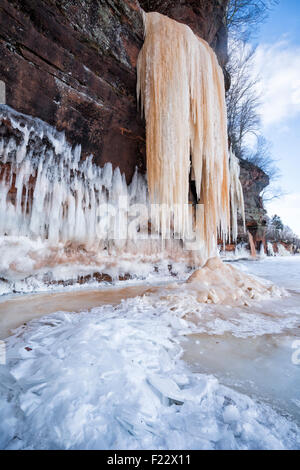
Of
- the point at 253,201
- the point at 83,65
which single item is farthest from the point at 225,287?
the point at 253,201

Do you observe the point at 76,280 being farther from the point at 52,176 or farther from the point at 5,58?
the point at 5,58

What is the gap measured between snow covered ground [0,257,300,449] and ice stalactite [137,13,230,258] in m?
2.50

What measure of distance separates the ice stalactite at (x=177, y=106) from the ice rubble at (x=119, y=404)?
2565 mm

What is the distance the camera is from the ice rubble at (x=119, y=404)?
0.48m

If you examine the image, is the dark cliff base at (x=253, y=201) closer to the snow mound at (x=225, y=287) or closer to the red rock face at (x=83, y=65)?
the red rock face at (x=83, y=65)

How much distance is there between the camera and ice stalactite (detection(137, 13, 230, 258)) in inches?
117

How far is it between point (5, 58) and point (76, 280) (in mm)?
2916

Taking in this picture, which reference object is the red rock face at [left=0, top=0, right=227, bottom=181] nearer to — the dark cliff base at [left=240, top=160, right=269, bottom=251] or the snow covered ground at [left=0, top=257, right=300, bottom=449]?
the snow covered ground at [left=0, top=257, right=300, bottom=449]

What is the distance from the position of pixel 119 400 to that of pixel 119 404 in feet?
0.05

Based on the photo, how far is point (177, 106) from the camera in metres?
3.05

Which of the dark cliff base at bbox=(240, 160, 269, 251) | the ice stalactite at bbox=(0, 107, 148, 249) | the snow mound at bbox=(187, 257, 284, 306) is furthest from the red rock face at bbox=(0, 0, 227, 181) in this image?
the dark cliff base at bbox=(240, 160, 269, 251)

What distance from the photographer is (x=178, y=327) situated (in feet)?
4.39

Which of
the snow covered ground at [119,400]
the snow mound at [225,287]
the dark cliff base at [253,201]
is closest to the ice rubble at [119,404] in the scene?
the snow covered ground at [119,400]

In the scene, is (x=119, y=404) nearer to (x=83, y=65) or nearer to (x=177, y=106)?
(x=83, y=65)
